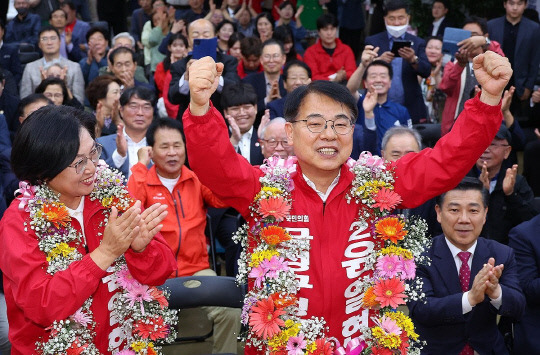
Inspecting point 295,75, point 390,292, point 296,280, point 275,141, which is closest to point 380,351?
point 390,292

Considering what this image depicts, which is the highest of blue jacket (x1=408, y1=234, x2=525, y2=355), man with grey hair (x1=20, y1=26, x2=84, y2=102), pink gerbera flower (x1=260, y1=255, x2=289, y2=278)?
man with grey hair (x1=20, y1=26, x2=84, y2=102)

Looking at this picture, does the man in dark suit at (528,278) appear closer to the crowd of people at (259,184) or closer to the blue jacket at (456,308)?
the crowd of people at (259,184)

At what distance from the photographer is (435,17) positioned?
36.8 ft

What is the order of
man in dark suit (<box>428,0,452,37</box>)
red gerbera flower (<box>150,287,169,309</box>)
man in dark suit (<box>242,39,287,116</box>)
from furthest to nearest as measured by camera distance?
Result: man in dark suit (<box>428,0,452,37</box>) → man in dark suit (<box>242,39,287,116</box>) → red gerbera flower (<box>150,287,169,309</box>)

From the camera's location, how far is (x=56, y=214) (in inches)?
130

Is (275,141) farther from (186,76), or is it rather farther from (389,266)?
(389,266)

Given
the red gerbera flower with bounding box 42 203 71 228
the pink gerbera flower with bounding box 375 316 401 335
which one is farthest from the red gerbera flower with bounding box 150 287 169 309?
the pink gerbera flower with bounding box 375 316 401 335

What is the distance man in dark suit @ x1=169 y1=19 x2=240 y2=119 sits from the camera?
7.68m

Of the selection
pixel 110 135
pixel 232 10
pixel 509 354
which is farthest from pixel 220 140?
pixel 232 10

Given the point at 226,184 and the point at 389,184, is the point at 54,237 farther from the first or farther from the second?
the point at 389,184

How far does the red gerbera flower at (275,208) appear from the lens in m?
3.18

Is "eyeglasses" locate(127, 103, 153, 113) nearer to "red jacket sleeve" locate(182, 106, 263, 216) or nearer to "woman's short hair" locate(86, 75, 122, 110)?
"woman's short hair" locate(86, 75, 122, 110)

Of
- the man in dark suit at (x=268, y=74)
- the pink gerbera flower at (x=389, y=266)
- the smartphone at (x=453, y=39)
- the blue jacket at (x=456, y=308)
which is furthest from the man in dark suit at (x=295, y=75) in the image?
the pink gerbera flower at (x=389, y=266)

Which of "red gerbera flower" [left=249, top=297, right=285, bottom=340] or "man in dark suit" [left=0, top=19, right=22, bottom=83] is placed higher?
"man in dark suit" [left=0, top=19, right=22, bottom=83]
